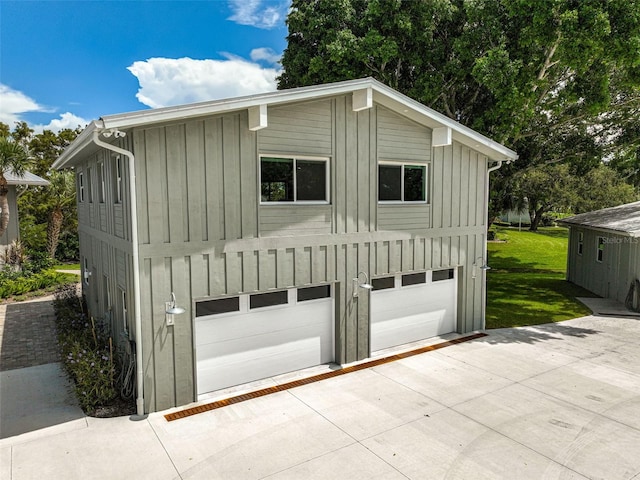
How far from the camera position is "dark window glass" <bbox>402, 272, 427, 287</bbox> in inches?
413

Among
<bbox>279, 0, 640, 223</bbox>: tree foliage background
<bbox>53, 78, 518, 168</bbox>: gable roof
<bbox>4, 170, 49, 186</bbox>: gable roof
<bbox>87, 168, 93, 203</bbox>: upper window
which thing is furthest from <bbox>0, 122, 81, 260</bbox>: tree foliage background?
<bbox>279, 0, 640, 223</bbox>: tree foliage background

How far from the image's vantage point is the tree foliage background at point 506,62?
449 inches

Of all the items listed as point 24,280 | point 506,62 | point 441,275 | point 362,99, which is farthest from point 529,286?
point 24,280

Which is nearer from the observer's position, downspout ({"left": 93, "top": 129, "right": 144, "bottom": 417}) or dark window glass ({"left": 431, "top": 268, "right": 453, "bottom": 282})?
downspout ({"left": 93, "top": 129, "right": 144, "bottom": 417})

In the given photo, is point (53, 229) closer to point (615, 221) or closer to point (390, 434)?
point (390, 434)

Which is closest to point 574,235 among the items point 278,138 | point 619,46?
point 619,46

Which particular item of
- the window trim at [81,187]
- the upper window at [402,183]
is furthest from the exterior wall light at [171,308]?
the window trim at [81,187]

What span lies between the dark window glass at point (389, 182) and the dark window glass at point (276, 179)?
2341mm

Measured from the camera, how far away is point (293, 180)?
27.9 feet

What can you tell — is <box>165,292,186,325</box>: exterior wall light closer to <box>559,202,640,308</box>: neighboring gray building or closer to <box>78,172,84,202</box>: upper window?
<box>78,172,84,202</box>: upper window

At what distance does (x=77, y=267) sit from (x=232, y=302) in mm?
19816

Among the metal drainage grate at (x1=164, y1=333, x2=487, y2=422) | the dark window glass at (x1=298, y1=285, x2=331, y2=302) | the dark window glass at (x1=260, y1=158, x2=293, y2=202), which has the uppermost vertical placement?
the dark window glass at (x1=260, y1=158, x2=293, y2=202)

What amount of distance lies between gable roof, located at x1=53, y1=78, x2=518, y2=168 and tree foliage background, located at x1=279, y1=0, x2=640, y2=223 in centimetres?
322

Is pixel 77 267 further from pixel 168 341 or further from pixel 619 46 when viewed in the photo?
pixel 619 46
